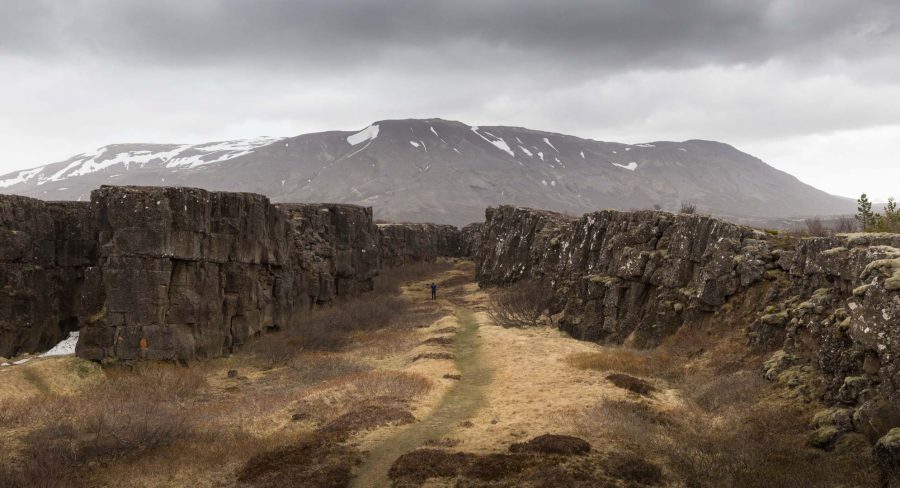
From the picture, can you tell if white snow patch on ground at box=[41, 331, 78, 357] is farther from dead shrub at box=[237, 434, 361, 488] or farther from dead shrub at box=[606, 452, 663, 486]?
dead shrub at box=[606, 452, 663, 486]

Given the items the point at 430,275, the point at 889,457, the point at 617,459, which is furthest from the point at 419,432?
the point at 430,275

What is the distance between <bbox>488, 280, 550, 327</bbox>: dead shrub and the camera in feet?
144

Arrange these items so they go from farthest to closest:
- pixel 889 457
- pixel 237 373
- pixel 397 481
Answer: pixel 237 373, pixel 397 481, pixel 889 457

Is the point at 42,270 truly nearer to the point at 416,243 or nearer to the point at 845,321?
the point at 845,321

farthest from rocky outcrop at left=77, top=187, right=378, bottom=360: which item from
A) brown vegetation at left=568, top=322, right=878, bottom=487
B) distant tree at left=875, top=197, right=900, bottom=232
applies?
distant tree at left=875, top=197, right=900, bottom=232

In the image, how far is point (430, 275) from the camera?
90062 mm

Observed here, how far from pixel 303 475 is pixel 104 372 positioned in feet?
59.9

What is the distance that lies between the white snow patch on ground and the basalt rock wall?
93.5 feet

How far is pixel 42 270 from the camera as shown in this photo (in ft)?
108

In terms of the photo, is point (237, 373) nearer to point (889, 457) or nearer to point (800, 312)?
point (800, 312)

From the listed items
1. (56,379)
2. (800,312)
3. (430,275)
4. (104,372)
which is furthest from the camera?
(430,275)

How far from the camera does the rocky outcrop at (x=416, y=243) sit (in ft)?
301

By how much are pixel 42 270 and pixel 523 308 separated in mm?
30406

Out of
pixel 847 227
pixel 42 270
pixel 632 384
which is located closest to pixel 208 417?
pixel 632 384
